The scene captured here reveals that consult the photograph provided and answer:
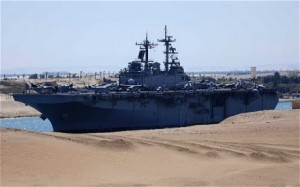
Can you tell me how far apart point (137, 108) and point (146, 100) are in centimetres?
116

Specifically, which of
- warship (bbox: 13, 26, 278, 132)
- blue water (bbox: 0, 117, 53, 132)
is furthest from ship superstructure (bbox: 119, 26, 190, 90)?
blue water (bbox: 0, 117, 53, 132)

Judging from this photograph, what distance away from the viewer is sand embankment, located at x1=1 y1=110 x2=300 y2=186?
14.7m

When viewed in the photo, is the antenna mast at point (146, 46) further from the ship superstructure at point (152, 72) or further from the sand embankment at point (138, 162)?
the sand embankment at point (138, 162)

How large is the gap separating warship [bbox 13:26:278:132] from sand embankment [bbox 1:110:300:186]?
22137 millimetres

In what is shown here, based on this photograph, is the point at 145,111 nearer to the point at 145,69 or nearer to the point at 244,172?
the point at 145,69

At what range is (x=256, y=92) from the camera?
53.2 meters

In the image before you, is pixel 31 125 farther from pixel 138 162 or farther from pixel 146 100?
pixel 138 162

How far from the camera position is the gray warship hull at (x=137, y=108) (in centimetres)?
4173

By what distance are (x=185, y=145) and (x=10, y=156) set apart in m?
6.74

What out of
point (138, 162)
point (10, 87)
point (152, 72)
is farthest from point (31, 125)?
point (10, 87)

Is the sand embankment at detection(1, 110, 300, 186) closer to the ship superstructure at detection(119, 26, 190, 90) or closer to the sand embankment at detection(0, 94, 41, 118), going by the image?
the ship superstructure at detection(119, 26, 190, 90)

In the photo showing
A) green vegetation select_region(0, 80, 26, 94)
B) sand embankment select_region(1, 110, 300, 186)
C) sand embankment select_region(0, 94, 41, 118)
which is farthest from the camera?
green vegetation select_region(0, 80, 26, 94)

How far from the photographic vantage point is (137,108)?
44.9 metres

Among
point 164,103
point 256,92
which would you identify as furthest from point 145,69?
point 256,92
